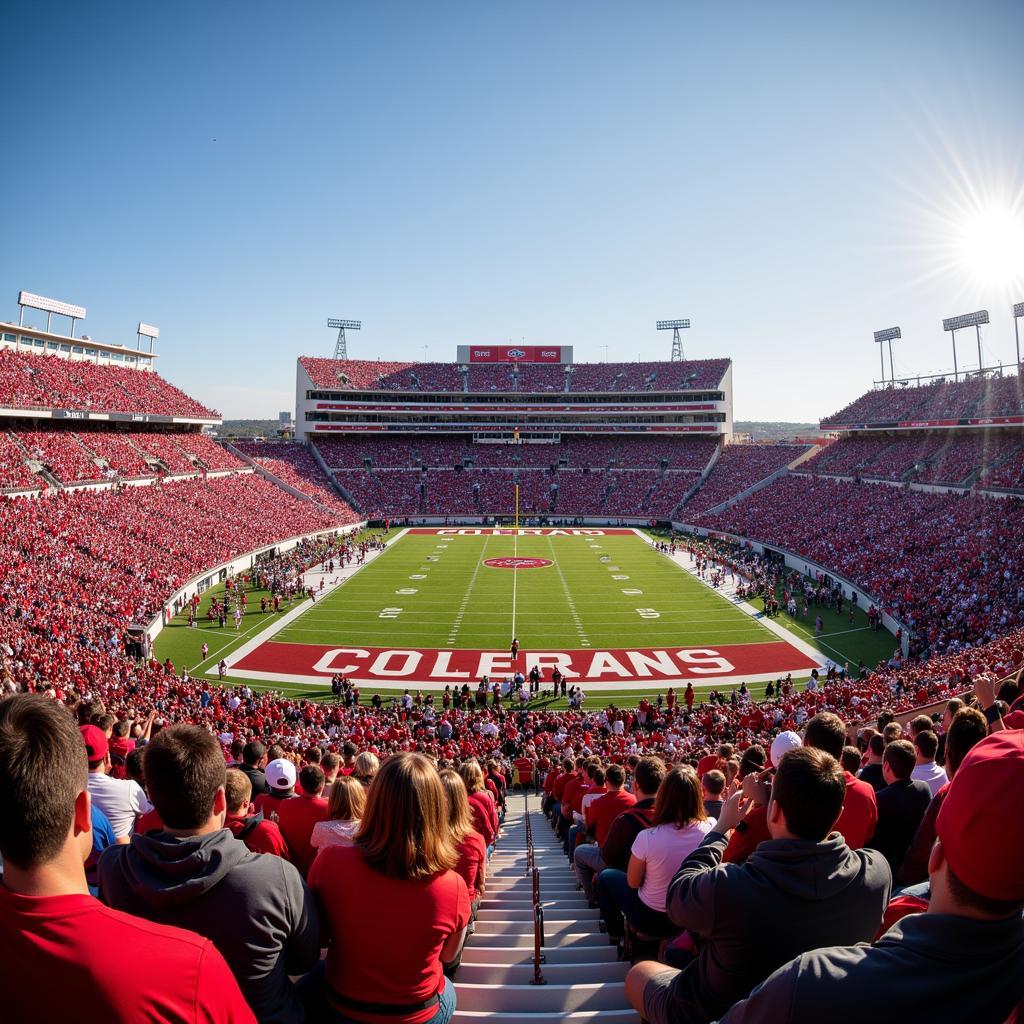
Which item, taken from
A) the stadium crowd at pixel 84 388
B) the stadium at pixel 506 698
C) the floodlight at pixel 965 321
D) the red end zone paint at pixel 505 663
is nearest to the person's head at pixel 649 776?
the stadium at pixel 506 698

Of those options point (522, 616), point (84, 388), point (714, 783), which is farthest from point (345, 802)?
point (84, 388)

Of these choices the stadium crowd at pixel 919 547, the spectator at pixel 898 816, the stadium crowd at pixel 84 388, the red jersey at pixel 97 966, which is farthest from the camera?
the stadium crowd at pixel 84 388

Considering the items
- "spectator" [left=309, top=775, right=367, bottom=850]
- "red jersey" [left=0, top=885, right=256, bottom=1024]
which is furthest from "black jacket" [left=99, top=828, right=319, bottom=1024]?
"spectator" [left=309, top=775, right=367, bottom=850]

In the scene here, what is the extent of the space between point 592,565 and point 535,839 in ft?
105

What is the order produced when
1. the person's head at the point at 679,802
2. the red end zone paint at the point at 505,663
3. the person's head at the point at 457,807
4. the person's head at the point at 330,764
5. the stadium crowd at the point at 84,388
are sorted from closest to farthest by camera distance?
the person's head at the point at 457,807
the person's head at the point at 679,802
the person's head at the point at 330,764
the red end zone paint at the point at 505,663
the stadium crowd at the point at 84,388

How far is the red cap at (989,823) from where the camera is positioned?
5.21 feet

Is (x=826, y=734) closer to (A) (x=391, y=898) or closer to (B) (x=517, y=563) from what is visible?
(A) (x=391, y=898)

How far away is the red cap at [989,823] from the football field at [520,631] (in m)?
23.0

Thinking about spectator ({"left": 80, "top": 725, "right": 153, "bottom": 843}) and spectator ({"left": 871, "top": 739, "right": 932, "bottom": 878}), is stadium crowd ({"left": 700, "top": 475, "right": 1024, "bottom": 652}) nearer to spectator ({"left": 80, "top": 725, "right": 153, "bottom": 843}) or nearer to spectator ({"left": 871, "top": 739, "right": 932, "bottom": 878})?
spectator ({"left": 871, "top": 739, "right": 932, "bottom": 878})

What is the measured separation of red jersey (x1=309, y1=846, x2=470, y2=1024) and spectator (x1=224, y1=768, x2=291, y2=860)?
89cm

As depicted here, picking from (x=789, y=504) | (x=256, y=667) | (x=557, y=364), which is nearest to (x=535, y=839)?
(x=256, y=667)

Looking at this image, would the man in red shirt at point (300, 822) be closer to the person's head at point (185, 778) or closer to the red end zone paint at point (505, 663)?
the person's head at point (185, 778)

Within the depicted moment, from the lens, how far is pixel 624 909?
4.23 m

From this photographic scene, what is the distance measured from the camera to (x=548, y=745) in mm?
17797
